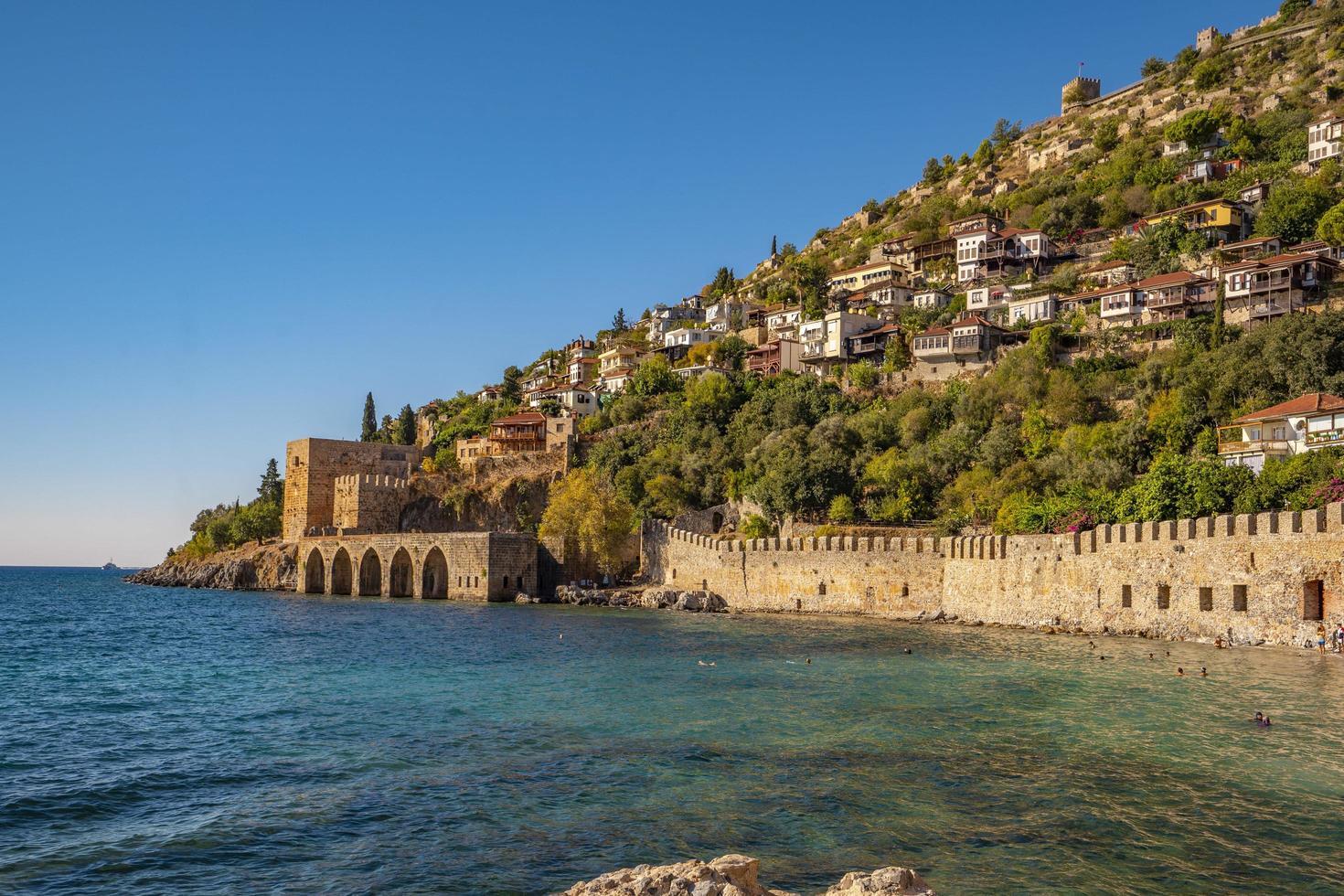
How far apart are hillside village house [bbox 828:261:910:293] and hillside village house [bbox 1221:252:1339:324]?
32067mm

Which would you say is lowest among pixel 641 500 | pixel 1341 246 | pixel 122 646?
pixel 122 646

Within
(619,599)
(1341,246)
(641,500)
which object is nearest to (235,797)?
(619,599)

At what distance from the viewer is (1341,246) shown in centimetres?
4984

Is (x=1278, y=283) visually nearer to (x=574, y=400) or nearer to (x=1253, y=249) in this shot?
(x=1253, y=249)

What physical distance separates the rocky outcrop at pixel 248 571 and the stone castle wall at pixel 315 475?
1.78 m

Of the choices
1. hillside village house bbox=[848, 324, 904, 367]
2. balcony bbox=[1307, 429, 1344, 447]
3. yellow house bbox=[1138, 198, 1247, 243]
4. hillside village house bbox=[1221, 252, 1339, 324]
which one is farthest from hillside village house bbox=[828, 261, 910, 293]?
balcony bbox=[1307, 429, 1344, 447]

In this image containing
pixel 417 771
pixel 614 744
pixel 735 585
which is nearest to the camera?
pixel 417 771

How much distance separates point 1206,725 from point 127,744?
16701mm

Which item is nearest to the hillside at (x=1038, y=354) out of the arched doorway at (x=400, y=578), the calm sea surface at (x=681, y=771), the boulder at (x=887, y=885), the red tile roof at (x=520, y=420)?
the red tile roof at (x=520, y=420)

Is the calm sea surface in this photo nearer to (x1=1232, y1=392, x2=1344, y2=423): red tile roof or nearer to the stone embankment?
the stone embankment

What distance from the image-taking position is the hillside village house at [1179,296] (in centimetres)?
4875

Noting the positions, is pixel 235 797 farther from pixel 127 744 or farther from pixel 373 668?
pixel 373 668

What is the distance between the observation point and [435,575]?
178ft

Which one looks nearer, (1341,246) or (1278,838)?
(1278,838)
